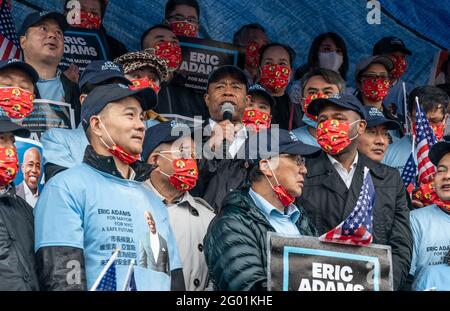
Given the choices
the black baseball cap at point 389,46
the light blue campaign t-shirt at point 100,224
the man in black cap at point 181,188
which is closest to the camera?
the light blue campaign t-shirt at point 100,224

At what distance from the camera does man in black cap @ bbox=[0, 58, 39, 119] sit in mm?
9094

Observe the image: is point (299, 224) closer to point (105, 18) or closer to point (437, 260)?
point (437, 260)

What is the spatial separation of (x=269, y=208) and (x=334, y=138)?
3.57 feet

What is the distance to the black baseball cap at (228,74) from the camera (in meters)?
10.4

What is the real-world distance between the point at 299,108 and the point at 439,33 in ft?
5.42

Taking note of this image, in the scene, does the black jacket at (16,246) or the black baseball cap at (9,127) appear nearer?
the black jacket at (16,246)

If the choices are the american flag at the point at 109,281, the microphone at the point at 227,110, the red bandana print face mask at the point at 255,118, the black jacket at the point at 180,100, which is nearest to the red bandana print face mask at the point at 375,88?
the red bandana print face mask at the point at 255,118

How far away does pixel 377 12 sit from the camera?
11859 mm

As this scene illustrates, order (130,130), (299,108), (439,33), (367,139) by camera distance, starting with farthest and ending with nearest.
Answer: (439,33)
(299,108)
(367,139)
(130,130)

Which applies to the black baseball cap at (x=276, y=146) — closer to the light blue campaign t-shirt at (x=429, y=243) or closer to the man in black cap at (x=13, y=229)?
the light blue campaign t-shirt at (x=429, y=243)

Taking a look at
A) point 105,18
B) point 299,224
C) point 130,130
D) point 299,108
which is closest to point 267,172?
point 299,224

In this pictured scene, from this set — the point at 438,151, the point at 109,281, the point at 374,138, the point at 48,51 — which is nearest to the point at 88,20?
the point at 48,51

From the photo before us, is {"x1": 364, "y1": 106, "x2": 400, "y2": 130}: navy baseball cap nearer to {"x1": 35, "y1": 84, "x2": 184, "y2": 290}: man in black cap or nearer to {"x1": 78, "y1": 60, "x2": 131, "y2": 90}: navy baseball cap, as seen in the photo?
{"x1": 78, "y1": 60, "x2": 131, "y2": 90}: navy baseball cap

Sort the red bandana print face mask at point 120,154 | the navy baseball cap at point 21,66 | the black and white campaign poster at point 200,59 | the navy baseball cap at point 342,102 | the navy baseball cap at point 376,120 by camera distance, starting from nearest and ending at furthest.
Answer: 1. the red bandana print face mask at point 120,154
2. the navy baseball cap at point 21,66
3. the navy baseball cap at point 342,102
4. the navy baseball cap at point 376,120
5. the black and white campaign poster at point 200,59
